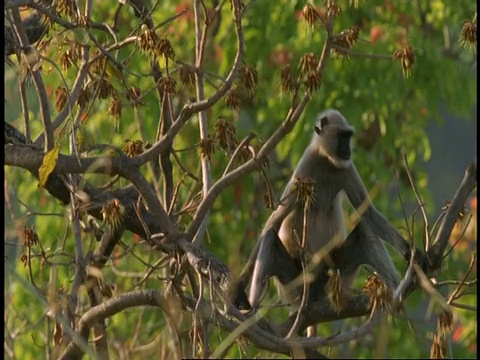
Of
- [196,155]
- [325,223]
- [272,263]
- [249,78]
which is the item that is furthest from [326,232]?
[249,78]

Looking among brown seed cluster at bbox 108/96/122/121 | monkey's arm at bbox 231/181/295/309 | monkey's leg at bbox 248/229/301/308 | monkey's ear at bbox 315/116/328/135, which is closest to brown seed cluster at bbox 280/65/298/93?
brown seed cluster at bbox 108/96/122/121

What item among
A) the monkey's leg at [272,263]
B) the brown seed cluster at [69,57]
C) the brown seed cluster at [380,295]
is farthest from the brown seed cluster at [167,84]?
the monkey's leg at [272,263]

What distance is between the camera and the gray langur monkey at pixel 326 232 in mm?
6395

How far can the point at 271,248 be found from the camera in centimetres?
653

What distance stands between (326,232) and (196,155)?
3.83 feet

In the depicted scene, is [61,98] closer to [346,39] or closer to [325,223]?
[346,39]

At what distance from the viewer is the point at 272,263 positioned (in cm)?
654

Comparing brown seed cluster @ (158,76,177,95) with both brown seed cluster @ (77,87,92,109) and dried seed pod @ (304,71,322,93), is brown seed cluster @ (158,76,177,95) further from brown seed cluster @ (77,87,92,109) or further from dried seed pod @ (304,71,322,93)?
dried seed pod @ (304,71,322,93)

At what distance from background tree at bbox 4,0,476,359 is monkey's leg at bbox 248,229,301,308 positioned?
0.21m

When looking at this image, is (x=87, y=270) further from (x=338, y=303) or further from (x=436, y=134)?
(x=436, y=134)

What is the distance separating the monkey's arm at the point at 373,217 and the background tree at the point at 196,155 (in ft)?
0.55

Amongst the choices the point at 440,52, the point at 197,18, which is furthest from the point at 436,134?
the point at 197,18

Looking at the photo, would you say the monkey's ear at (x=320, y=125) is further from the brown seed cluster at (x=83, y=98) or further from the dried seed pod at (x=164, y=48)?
the dried seed pod at (x=164, y=48)

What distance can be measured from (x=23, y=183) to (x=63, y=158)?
4.94 meters
